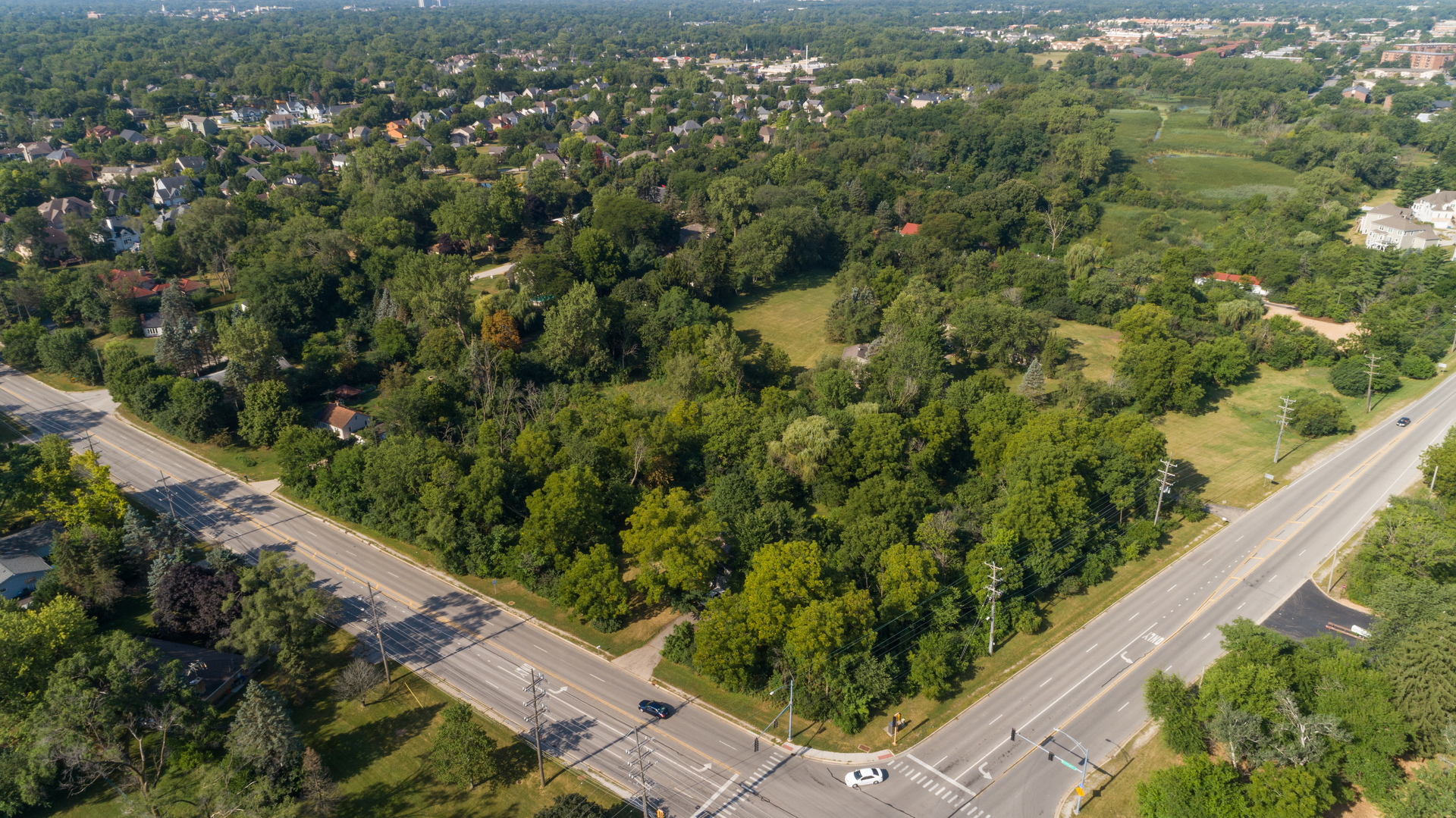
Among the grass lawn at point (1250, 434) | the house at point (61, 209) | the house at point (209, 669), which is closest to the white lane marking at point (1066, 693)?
the grass lawn at point (1250, 434)

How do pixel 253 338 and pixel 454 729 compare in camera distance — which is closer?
pixel 454 729

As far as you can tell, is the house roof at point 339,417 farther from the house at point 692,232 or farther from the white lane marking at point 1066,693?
the white lane marking at point 1066,693

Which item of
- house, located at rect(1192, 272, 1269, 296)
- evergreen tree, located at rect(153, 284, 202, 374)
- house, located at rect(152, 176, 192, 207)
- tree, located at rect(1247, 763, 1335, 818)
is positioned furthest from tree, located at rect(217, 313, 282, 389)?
house, located at rect(1192, 272, 1269, 296)

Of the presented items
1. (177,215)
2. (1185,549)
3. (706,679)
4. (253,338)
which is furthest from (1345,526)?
(177,215)

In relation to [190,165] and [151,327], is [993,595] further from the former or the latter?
[190,165]

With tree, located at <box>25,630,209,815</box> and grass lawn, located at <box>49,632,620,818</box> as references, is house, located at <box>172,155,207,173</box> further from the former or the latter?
grass lawn, located at <box>49,632,620,818</box>

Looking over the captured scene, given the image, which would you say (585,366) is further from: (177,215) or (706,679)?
(177,215)
